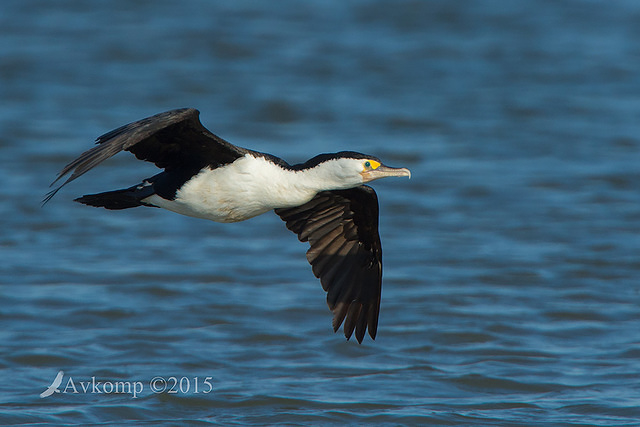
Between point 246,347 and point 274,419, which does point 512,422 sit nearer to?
point 274,419

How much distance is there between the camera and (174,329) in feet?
29.1

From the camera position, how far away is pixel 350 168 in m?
6.02

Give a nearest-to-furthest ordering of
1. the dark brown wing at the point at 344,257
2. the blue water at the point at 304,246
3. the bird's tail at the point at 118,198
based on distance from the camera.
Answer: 1. the bird's tail at the point at 118,198
2. the dark brown wing at the point at 344,257
3. the blue water at the point at 304,246

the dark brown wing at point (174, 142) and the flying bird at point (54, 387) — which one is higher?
the dark brown wing at point (174, 142)

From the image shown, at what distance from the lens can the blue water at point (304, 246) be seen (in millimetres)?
7828

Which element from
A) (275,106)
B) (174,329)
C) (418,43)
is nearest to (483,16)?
(418,43)

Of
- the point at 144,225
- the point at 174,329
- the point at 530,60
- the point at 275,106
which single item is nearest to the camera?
the point at 174,329

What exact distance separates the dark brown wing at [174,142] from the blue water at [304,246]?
195 centimetres

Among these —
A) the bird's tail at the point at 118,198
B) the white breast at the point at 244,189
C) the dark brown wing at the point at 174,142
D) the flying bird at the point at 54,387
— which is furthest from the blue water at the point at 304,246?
the dark brown wing at the point at 174,142

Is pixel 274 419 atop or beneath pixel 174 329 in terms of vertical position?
beneath

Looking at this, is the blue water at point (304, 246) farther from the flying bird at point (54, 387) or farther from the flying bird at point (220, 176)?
the flying bird at point (220, 176)

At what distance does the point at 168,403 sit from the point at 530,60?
10618 millimetres

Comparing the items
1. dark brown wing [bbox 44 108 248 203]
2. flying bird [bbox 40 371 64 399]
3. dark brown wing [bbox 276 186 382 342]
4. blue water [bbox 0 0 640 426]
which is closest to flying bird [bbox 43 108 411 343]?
dark brown wing [bbox 44 108 248 203]

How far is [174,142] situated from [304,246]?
189 inches
